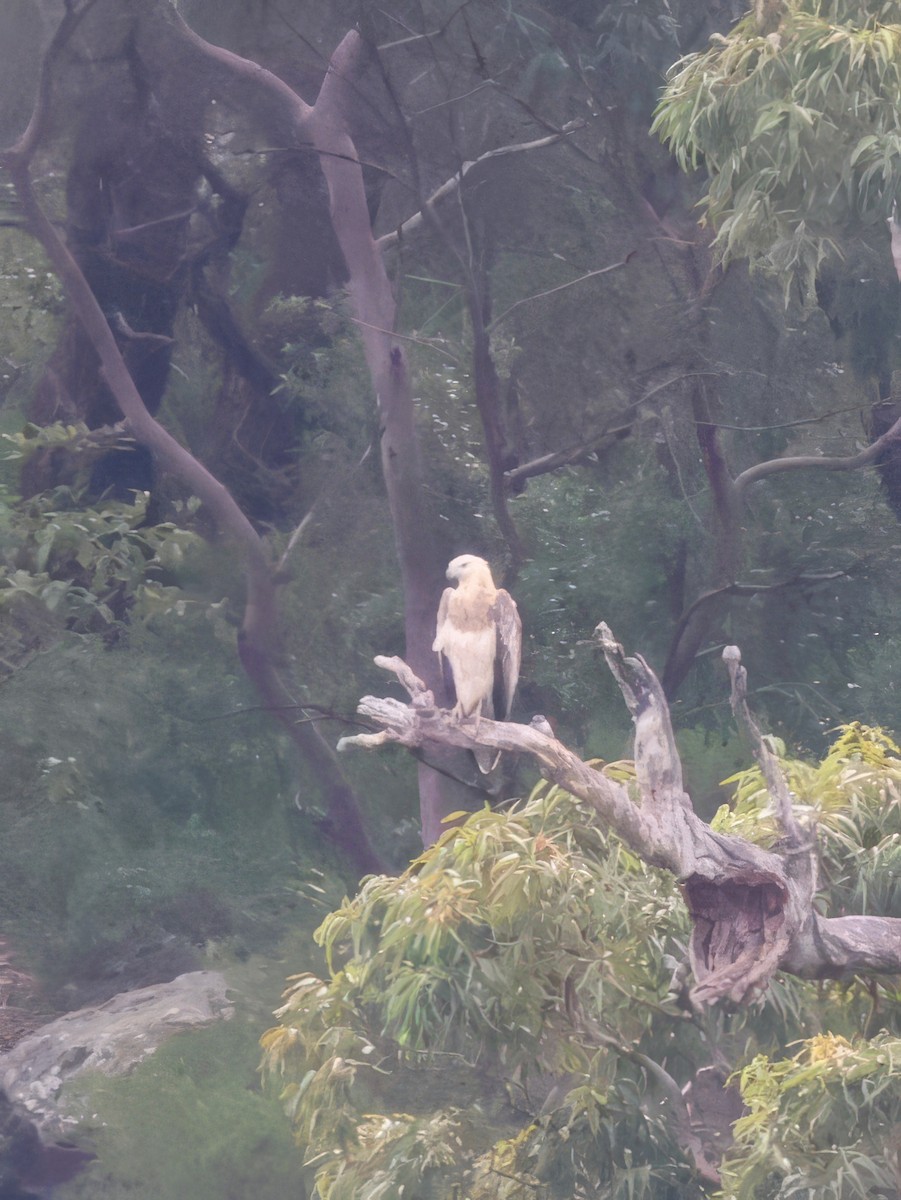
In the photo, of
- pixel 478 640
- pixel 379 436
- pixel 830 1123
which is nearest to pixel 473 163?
pixel 379 436

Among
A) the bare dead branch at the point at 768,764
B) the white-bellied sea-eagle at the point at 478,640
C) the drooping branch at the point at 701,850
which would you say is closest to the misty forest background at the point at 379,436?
the white-bellied sea-eagle at the point at 478,640

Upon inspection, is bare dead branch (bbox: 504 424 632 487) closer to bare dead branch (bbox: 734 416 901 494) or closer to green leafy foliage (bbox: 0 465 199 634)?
bare dead branch (bbox: 734 416 901 494)

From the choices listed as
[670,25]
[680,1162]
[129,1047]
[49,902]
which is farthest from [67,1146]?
[670,25]

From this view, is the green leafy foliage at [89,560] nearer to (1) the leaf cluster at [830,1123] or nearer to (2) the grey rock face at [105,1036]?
(2) the grey rock face at [105,1036]

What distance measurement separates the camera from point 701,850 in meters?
2.35

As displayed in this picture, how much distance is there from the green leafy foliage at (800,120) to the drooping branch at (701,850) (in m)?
1.88

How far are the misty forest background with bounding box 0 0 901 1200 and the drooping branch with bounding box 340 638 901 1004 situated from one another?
2.73m

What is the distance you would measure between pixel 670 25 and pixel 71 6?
8.75 ft

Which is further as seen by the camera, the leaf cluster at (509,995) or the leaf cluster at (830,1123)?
the leaf cluster at (509,995)

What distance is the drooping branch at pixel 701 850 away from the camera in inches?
91.3

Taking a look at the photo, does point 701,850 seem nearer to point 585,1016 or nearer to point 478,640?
point 585,1016

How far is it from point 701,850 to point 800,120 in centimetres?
213

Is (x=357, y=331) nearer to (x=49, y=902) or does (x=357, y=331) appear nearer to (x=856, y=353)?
(x=856, y=353)

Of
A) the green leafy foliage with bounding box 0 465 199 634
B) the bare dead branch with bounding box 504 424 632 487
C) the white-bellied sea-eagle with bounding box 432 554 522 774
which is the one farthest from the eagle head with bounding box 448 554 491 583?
the green leafy foliage with bounding box 0 465 199 634
